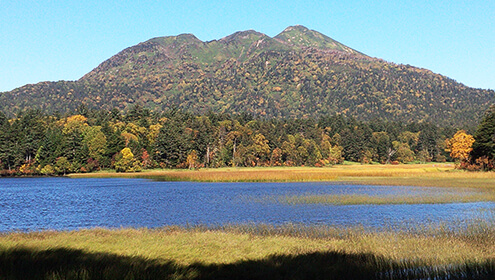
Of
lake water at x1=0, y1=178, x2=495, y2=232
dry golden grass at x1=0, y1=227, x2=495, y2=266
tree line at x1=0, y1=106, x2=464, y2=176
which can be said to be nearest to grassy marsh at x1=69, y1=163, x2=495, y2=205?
lake water at x1=0, y1=178, x2=495, y2=232

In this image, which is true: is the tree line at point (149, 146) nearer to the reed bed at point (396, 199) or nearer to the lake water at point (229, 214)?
the lake water at point (229, 214)

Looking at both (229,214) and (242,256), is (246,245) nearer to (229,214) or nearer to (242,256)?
(242,256)

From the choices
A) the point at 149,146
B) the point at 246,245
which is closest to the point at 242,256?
the point at 246,245

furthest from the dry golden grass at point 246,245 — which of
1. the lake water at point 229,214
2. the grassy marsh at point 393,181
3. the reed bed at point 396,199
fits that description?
the grassy marsh at point 393,181

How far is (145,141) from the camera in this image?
506 feet

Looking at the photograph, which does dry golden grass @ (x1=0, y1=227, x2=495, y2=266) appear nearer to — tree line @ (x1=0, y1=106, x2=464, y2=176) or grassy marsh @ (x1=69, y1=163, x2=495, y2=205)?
grassy marsh @ (x1=69, y1=163, x2=495, y2=205)

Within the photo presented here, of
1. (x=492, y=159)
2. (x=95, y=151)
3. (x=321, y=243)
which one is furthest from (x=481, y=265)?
(x=95, y=151)

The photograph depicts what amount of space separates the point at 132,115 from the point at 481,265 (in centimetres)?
18809

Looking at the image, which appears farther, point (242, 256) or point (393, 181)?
point (393, 181)

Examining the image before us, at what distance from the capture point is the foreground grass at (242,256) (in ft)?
45.0

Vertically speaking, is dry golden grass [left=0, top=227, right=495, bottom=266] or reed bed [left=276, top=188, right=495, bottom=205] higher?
dry golden grass [left=0, top=227, right=495, bottom=266]

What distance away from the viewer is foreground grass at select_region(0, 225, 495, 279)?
13.7 m

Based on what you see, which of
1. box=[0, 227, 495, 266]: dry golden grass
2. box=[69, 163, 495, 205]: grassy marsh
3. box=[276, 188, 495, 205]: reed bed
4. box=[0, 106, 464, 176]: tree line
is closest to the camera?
box=[0, 227, 495, 266]: dry golden grass

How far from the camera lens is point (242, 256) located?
55.3 feet
